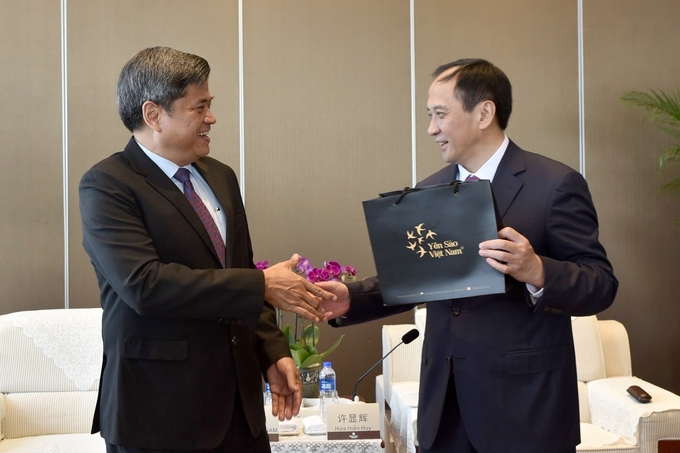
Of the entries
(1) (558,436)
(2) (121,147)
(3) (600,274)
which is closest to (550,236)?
(3) (600,274)

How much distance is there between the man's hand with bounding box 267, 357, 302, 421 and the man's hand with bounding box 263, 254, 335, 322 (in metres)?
0.15

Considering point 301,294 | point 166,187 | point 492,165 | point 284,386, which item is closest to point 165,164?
point 166,187

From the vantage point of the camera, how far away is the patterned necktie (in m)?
1.94

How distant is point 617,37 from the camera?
4945 millimetres

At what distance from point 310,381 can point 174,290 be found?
2152mm

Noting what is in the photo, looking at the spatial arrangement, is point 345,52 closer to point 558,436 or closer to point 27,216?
point 27,216

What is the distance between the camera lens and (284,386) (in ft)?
6.74

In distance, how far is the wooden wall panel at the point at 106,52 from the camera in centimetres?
457

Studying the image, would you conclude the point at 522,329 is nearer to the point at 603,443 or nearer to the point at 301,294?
the point at 301,294

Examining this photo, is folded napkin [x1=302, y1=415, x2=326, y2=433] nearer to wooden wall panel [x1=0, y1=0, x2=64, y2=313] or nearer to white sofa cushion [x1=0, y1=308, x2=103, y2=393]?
white sofa cushion [x1=0, y1=308, x2=103, y2=393]

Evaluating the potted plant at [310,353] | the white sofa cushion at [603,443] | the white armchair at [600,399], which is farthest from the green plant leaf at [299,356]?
the white sofa cushion at [603,443]

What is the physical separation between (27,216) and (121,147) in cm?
69

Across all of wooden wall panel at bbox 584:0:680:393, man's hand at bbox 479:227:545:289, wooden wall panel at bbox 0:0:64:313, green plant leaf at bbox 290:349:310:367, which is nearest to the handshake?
man's hand at bbox 479:227:545:289

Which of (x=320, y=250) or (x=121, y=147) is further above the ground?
(x=121, y=147)
